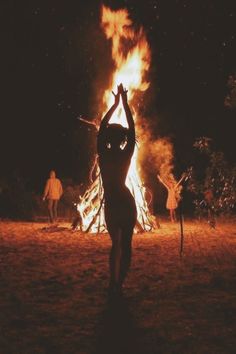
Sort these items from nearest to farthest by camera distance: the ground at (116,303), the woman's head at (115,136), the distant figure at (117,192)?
the ground at (116,303) → the distant figure at (117,192) → the woman's head at (115,136)

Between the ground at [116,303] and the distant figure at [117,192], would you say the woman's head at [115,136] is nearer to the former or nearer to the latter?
the distant figure at [117,192]

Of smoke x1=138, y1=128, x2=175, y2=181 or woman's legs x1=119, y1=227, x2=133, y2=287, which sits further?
smoke x1=138, y1=128, x2=175, y2=181

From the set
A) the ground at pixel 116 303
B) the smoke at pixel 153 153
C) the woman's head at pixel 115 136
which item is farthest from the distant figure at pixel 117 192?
the smoke at pixel 153 153

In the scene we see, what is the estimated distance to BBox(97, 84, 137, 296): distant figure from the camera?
5.67 m

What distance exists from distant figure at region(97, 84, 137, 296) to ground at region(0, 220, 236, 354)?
2.00 feet

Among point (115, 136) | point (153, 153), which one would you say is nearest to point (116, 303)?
point (115, 136)

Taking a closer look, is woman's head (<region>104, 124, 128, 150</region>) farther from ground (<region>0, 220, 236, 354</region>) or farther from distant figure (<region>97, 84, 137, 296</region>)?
ground (<region>0, 220, 236, 354</region>)

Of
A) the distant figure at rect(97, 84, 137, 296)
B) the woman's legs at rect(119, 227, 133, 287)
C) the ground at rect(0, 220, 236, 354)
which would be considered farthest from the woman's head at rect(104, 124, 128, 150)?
the ground at rect(0, 220, 236, 354)

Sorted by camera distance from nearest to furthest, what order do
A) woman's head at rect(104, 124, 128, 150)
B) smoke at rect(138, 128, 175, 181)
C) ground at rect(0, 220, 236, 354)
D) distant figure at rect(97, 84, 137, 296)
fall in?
ground at rect(0, 220, 236, 354) → distant figure at rect(97, 84, 137, 296) → woman's head at rect(104, 124, 128, 150) → smoke at rect(138, 128, 175, 181)

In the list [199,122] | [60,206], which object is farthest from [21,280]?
[199,122]

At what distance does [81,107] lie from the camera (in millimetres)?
26703

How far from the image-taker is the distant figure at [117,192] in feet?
18.6

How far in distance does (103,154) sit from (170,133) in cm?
2092

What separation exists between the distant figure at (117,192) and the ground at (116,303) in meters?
0.61
